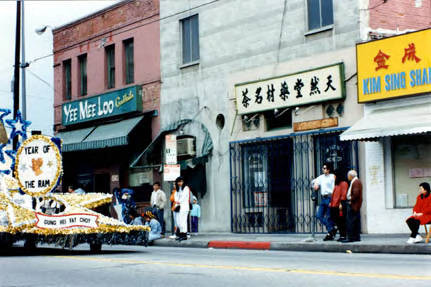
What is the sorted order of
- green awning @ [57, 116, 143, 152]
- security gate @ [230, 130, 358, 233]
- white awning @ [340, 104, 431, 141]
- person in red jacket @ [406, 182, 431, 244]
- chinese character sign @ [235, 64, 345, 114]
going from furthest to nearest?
green awning @ [57, 116, 143, 152] < security gate @ [230, 130, 358, 233] < chinese character sign @ [235, 64, 345, 114] < white awning @ [340, 104, 431, 141] < person in red jacket @ [406, 182, 431, 244]

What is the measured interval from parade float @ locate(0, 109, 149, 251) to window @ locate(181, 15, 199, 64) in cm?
1172

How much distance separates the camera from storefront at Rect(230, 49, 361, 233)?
21.1m

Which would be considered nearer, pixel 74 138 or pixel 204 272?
pixel 204 272

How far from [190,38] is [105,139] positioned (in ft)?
17.7

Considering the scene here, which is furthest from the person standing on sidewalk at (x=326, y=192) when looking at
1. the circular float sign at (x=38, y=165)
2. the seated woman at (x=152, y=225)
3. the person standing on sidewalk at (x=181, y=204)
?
the circular float sign at (x=38, y=165)

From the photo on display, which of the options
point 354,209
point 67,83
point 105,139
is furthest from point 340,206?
point 67,83

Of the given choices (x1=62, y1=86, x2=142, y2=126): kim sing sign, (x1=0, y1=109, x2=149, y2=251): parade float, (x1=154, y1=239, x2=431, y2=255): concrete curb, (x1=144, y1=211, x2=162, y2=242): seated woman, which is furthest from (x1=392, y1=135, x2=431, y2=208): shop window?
(x1=62, y1=86, x2=142, y2=126): kim sing sign

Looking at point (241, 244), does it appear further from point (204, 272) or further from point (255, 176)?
point (204, 272)

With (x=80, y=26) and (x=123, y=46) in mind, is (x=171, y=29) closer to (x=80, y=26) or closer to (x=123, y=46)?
(x=123, y=46)

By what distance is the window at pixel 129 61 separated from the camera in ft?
97.5

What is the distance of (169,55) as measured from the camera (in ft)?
91.0

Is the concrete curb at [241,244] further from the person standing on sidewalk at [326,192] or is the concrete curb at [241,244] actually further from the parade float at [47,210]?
the parade float at [47,210]

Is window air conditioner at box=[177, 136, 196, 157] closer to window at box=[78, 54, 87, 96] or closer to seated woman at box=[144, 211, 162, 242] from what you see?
seated woman at box=[144, 211, 162, 242]

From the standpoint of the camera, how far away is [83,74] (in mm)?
32625
